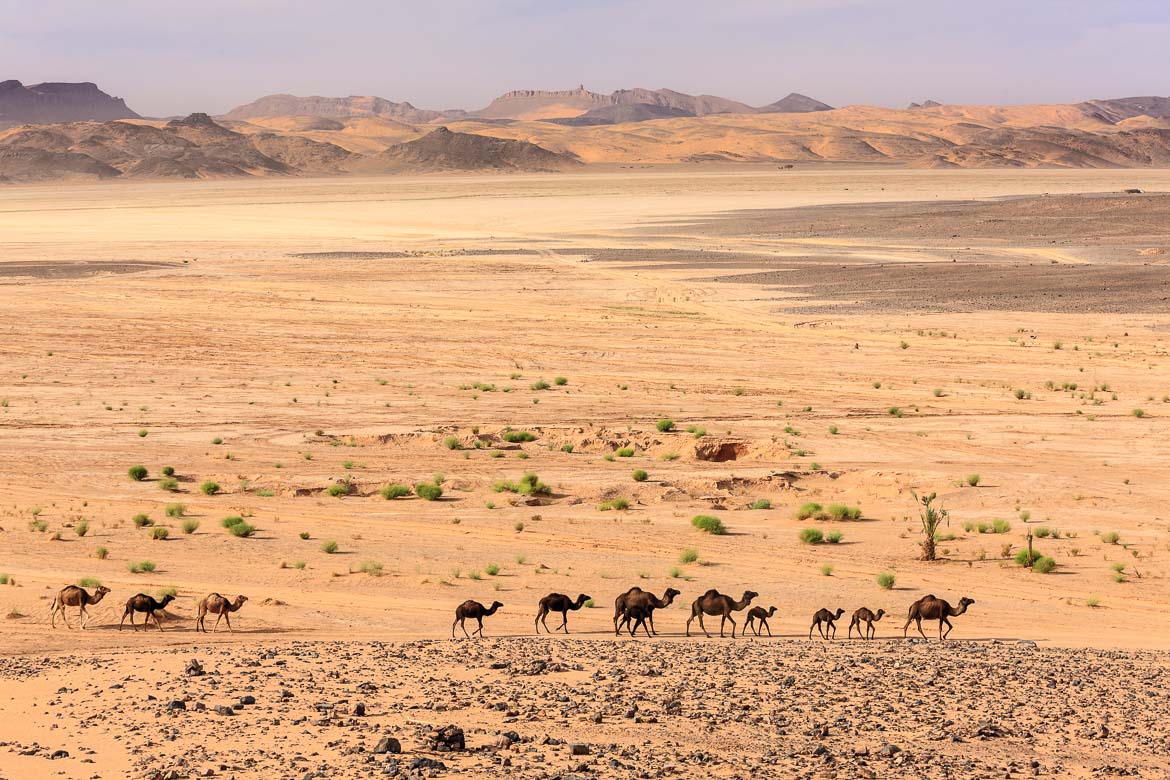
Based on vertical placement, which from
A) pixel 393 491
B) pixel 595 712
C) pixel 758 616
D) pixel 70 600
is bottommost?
pixel 393 491

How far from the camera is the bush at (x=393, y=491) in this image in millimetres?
22656

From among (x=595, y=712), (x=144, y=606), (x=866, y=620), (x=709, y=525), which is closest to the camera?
(x=595, y=712)

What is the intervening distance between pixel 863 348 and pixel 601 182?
11736cm

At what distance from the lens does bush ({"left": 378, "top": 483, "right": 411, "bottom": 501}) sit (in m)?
22.7

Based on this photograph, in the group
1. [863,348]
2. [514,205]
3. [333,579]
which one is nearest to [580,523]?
[333,579]

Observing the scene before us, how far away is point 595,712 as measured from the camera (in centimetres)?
1014

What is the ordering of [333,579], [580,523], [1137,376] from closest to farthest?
1. [333,579]
2. [580,523]
3. [1137,376]

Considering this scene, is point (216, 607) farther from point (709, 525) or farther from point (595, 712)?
point (709, 525)

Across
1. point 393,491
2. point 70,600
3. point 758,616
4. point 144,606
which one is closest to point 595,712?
point 758,616

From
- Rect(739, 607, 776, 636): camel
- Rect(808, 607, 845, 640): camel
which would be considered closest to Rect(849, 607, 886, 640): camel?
Rect(808, 607, 845, 640): camel

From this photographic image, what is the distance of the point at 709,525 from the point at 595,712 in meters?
10.3

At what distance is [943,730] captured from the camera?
391 inches

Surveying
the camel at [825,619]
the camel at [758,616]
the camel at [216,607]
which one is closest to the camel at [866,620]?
the camel at [825,619]

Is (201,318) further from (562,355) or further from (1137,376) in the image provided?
(1137,376)
